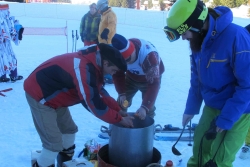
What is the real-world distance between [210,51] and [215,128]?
0.61m

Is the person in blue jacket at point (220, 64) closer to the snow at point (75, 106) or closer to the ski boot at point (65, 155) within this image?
the snow at point (75, 106)

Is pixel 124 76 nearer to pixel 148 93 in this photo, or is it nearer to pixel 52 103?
pixel 148 93

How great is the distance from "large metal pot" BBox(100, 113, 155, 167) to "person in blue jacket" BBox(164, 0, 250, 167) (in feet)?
1.58

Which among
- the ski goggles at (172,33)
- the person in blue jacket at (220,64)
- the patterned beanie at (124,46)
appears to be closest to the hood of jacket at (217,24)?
the person in blue jacket at (220,64)

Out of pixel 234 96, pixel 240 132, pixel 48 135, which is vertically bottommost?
pixel 48 135

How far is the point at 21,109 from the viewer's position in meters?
5.33

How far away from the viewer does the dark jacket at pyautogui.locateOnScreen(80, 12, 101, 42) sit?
6973 millimetres

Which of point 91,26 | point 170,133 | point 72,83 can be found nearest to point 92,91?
point 72,83

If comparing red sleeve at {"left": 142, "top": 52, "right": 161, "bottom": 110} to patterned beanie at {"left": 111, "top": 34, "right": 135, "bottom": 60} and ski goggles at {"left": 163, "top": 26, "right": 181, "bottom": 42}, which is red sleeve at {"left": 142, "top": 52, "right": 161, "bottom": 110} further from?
ski goggles at {"left": 163, "top": 26, "right": 181, "bottom": 42}

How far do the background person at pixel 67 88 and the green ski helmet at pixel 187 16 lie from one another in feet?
1.59

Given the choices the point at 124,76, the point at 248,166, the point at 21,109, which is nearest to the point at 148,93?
the point at 124,76

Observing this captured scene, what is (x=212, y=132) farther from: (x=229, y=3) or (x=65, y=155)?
(x=229, y=3)

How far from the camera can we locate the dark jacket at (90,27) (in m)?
6.97

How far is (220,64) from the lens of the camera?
2.36 meters
